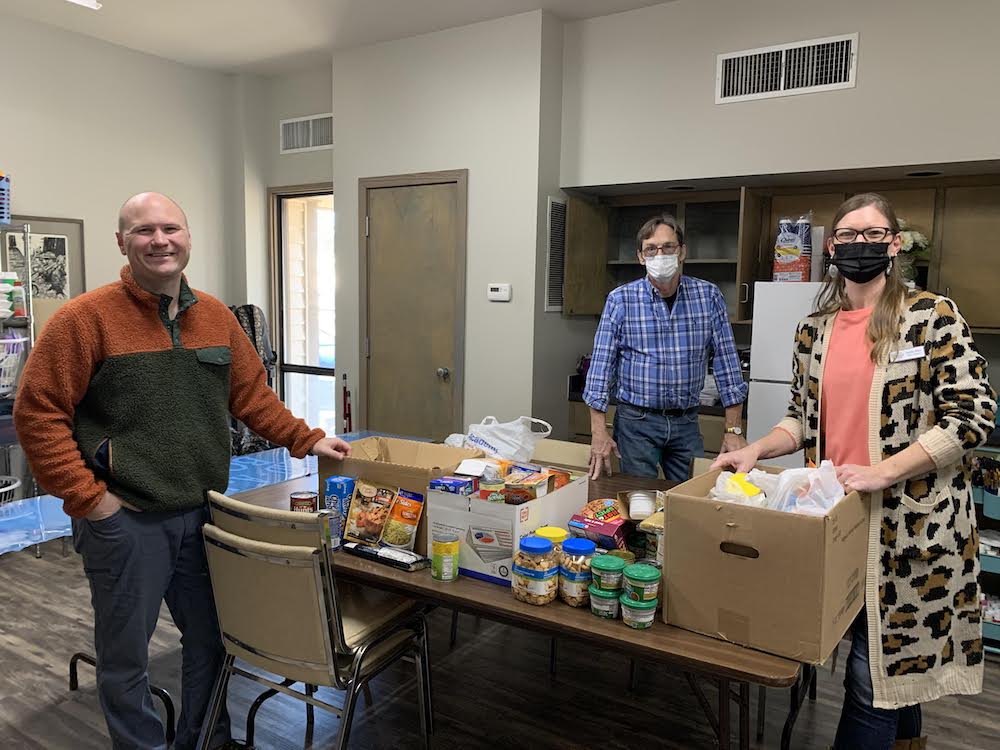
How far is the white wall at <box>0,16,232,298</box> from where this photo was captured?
4.39 m

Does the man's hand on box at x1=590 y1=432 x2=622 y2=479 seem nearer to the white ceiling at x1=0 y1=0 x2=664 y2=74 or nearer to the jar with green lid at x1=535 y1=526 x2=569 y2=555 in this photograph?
the jar with green lid at x1=535 y1=526 x2=569 y2=555

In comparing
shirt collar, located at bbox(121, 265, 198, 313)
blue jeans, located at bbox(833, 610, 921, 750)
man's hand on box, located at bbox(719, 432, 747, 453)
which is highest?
shirt collar, located at bbox(121, 265, 198, 313)

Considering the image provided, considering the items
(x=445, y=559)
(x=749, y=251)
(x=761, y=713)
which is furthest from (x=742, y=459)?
(x=749, y=251)

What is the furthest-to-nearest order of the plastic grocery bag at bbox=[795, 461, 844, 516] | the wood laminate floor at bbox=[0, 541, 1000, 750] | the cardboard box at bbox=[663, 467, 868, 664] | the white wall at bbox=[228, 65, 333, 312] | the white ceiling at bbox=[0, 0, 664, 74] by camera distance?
the white wall at bbox=[228, 65, 333, 312], the white ceiling at bbox=[0, 0, 664, 74], the wood laminate floor at bbox=[0, 541, 1000, 750], the plastic grocery bag at bbox=[795, 461, 844, 516], the cardboard box at bbox=[663, 467, 868, 664]

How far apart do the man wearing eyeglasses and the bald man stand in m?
1.44

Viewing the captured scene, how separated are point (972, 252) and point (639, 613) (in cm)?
305

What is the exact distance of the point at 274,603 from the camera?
5.81 ft

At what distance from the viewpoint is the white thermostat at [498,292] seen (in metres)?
4.30

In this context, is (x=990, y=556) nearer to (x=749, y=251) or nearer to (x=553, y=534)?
(x=749, y=251)

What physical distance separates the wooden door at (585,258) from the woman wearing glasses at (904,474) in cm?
265

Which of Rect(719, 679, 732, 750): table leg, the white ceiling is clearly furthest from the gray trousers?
the white ceiling

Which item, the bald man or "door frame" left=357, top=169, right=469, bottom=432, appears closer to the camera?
the bald man

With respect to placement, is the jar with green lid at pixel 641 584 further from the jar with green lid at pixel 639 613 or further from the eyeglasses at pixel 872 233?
the eyeglasses at pixel 872 233

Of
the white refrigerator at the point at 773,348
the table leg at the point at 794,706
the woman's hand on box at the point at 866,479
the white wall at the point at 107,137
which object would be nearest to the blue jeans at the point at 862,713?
the woman's hand on box at the point at 866,479
